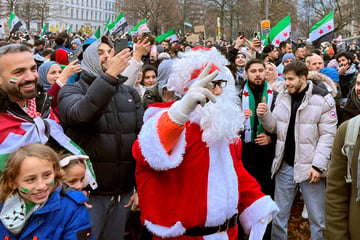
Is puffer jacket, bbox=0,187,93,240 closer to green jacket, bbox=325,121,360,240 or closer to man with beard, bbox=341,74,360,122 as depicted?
green jacket, bbox=325,121,360,240

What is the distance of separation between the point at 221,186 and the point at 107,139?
3.75 feet

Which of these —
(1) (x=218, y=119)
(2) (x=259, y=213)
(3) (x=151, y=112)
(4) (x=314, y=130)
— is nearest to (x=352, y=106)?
(4) (x=314, y=130)

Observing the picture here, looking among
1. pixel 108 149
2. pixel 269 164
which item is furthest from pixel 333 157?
pixel 269 164

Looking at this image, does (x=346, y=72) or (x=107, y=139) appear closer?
(x=107, y=139)

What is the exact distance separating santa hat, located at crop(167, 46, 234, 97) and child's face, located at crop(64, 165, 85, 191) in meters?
0.84

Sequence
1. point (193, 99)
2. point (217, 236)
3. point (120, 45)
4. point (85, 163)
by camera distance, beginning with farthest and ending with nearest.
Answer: point (120, 45) → point (85, 163) → point (217, 236) → point (193, 99)

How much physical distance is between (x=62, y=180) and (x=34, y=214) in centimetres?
36

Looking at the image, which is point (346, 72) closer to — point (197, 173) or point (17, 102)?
point (197, 173)

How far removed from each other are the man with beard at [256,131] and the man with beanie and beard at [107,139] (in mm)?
2021

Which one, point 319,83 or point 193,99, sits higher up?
point 319,83

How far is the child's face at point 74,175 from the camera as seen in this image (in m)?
2.76

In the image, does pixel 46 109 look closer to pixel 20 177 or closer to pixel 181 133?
pixel 20 177

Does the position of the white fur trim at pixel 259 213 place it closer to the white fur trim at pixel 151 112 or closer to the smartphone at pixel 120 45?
the white fur trim at pixel 151 112

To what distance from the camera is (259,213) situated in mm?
2738
